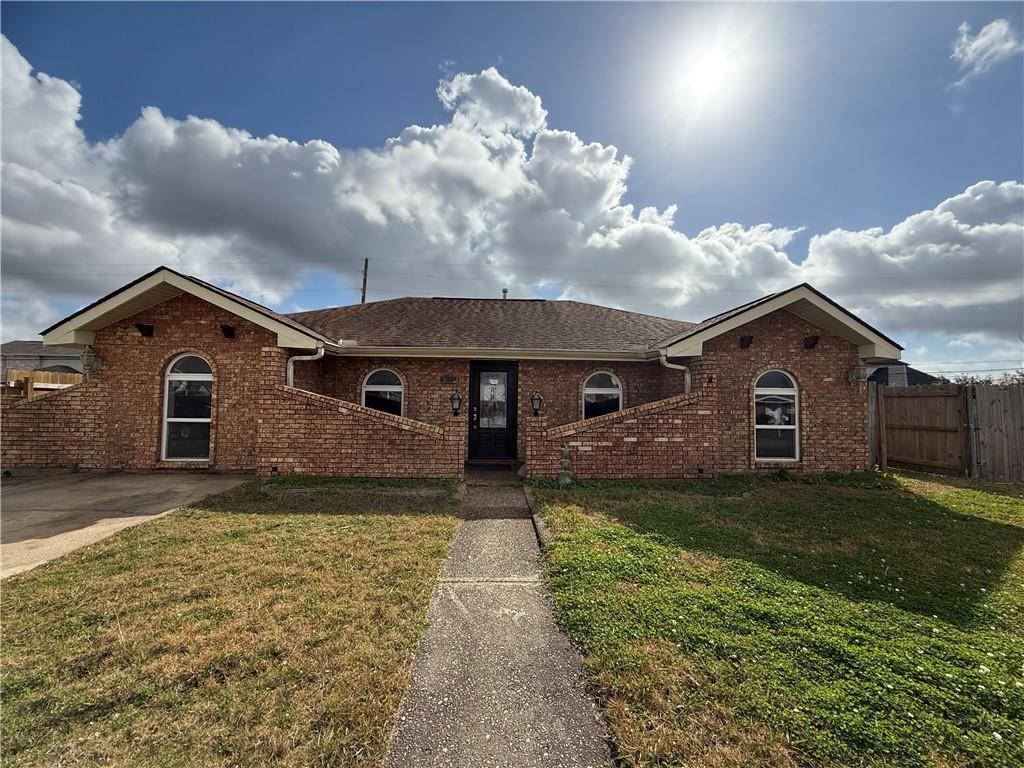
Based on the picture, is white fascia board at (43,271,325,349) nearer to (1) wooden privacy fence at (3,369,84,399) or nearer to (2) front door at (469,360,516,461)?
(1) wooden privacy fence at (3,369,84,399)

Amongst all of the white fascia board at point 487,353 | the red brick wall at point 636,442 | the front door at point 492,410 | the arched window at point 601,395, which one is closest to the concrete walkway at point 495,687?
the red brick wall at point 636,442

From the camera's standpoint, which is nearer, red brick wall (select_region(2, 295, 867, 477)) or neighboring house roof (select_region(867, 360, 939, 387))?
red brick wall (select_region(2, 295, 867, 477))

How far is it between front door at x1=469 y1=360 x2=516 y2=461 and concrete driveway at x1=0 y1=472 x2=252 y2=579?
482 centimetres

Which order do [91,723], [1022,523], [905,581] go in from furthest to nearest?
[1022,523] → [905,581] → [91,723]

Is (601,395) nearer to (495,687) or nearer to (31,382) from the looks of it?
(495,687)

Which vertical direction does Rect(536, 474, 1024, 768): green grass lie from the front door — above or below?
below

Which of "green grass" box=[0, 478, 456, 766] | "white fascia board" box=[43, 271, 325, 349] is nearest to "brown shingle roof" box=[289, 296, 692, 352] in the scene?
"white fascia board" box=[43, 271, 325, 349]

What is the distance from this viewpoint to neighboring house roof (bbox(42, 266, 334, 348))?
7668 millimetres

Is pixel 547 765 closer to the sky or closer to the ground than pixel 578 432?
closer to the ground

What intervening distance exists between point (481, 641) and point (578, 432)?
489cm

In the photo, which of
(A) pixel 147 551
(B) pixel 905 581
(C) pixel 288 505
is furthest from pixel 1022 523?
(A) pixel 147 551

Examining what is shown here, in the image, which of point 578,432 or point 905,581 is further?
point 578,432

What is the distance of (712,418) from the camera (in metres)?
7.62

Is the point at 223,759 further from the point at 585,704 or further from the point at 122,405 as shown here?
the point at 122,405
